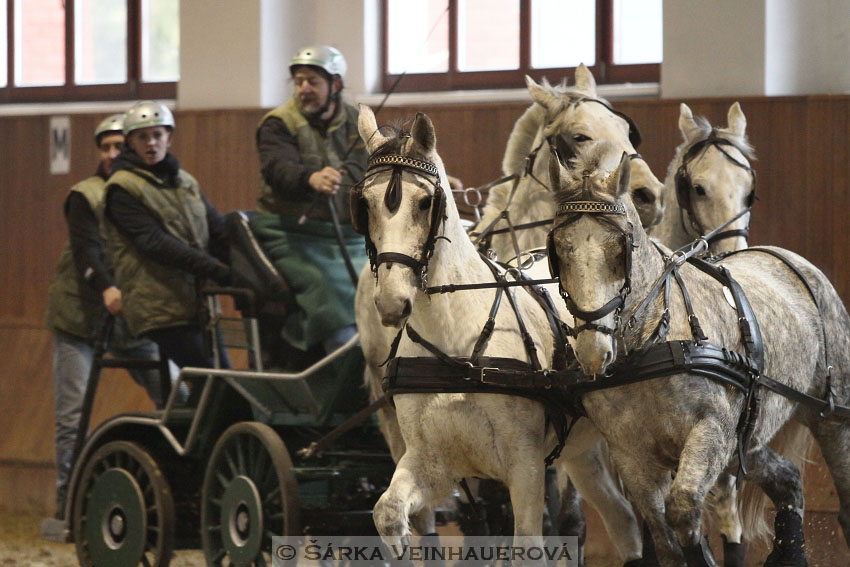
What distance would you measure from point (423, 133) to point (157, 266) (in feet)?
7.49

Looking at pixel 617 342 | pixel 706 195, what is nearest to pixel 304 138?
pixel 706 195

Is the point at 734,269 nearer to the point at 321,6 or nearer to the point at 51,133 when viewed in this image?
the point at 321,6

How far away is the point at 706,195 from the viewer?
4656mm

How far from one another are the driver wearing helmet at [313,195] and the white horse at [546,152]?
0.60m

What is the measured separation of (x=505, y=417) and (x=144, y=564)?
2273mm

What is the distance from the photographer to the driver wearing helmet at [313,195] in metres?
4.94

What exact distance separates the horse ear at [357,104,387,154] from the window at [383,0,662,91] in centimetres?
308

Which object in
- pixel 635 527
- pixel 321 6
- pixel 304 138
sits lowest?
pixel 635 527

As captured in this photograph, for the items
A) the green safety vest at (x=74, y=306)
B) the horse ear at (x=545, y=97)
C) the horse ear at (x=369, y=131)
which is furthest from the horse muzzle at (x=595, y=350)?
the green safety vest at (x=74, y=306)

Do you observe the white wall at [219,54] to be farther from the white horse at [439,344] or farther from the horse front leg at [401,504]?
the horse front leg at [401,504]

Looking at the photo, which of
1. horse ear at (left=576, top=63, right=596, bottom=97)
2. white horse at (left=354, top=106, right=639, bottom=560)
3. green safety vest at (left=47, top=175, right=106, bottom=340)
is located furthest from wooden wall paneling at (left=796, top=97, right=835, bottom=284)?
green safety vest at (left=47, top=175, right=106, bottom=340)

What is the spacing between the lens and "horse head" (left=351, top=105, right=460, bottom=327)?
333 cm

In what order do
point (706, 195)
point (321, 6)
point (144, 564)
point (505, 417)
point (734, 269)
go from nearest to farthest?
point (505, 417)
point (734, 269)
point (706, 195)
point (144, 564)
point (321, 6)

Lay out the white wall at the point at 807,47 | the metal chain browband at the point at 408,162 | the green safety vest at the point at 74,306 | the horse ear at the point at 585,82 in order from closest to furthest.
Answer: the metal chain browband at the point at 408,162 → the horse ear at the point at 585,82 → the white wall at the point at 807,47 → the green safety vest at the point at 74,306
